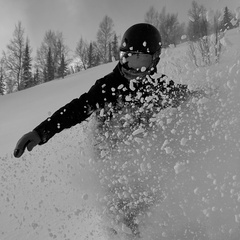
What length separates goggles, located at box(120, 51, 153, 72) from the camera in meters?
A: 2.47

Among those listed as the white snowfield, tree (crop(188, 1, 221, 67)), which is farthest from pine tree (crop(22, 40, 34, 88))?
the white snowfield

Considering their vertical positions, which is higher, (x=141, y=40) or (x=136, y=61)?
(x=141, y=40)

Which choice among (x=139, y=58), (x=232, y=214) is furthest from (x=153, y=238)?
(x=139, y=58)

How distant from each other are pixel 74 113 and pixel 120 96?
1.18 feet

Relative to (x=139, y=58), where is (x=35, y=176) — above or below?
below

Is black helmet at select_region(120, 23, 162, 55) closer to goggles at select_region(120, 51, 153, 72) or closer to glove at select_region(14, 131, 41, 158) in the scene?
goggles at select_region(120, 51, 153, 72)

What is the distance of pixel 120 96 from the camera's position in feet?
8.16

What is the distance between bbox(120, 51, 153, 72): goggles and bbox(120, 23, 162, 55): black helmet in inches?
1.4

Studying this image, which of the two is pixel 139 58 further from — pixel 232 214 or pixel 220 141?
pixel 232 214

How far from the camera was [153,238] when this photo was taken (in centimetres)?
229

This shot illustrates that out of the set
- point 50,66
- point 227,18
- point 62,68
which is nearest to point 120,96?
point 227,18

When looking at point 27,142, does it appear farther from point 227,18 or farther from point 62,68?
point 62,68

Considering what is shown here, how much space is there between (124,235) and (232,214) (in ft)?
2.53

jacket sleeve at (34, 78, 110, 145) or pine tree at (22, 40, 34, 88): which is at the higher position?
pine tree at (22, 40, 34, 88)
